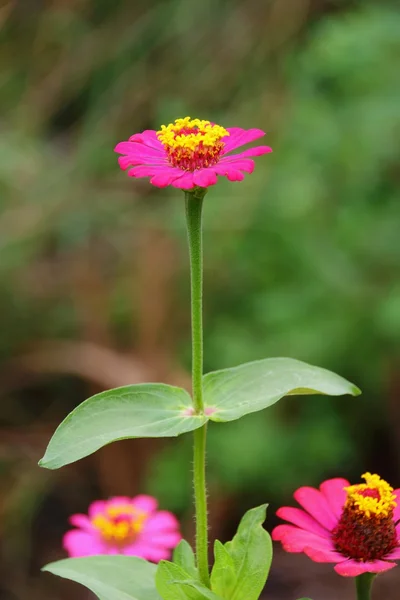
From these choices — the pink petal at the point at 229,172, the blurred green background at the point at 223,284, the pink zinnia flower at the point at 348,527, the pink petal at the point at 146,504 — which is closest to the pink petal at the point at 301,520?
the pink zinnia flower at the point at 348,527

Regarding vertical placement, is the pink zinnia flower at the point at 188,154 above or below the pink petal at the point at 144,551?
above

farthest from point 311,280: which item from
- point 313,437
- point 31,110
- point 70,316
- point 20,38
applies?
point 20,38

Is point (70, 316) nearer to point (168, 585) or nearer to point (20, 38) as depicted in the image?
point (20, 38)

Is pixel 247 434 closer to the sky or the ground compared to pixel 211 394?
closer to the sky

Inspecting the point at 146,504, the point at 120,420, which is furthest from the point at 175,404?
the point at 146,504

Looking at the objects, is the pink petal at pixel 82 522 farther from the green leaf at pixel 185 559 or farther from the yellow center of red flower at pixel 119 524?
the green leaf at pixel 185 559

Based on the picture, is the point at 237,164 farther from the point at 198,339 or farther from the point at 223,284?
the point at 223,284
